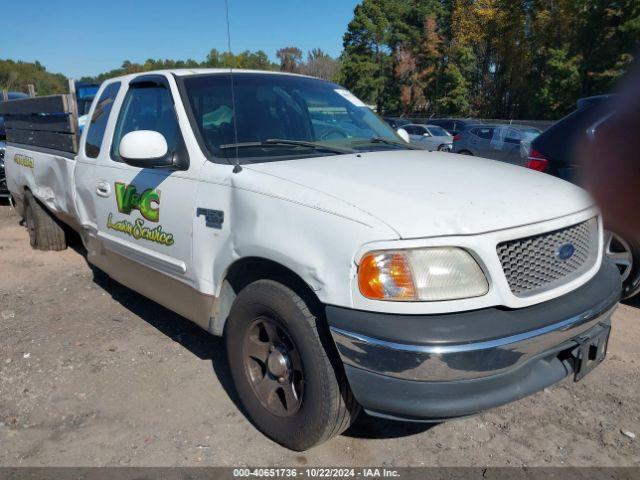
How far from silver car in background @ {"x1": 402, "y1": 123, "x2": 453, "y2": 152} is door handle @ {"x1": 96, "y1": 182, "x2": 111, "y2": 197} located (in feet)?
55.1

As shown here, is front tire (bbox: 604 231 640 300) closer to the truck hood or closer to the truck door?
the truck hood

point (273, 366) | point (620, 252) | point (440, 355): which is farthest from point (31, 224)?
point (620, 252)

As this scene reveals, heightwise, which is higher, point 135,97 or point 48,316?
point 135,97

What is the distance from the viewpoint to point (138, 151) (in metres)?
2.86

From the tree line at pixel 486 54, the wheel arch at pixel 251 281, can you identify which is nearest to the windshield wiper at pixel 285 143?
the wheel arch at pixel 251 281

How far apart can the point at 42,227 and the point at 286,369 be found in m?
4.73

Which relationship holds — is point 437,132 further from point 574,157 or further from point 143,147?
point 143,147

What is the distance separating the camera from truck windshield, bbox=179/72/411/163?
9.86ft

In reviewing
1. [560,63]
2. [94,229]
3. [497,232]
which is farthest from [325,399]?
[560,63]

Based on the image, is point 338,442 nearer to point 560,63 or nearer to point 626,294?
point 626,294

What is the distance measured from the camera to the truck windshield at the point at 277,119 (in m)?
3.00

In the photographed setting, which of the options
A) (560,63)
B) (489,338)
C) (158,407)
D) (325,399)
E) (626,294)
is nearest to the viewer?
(489,338)

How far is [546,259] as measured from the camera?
233 centimetres

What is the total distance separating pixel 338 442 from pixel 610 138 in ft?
10.8
